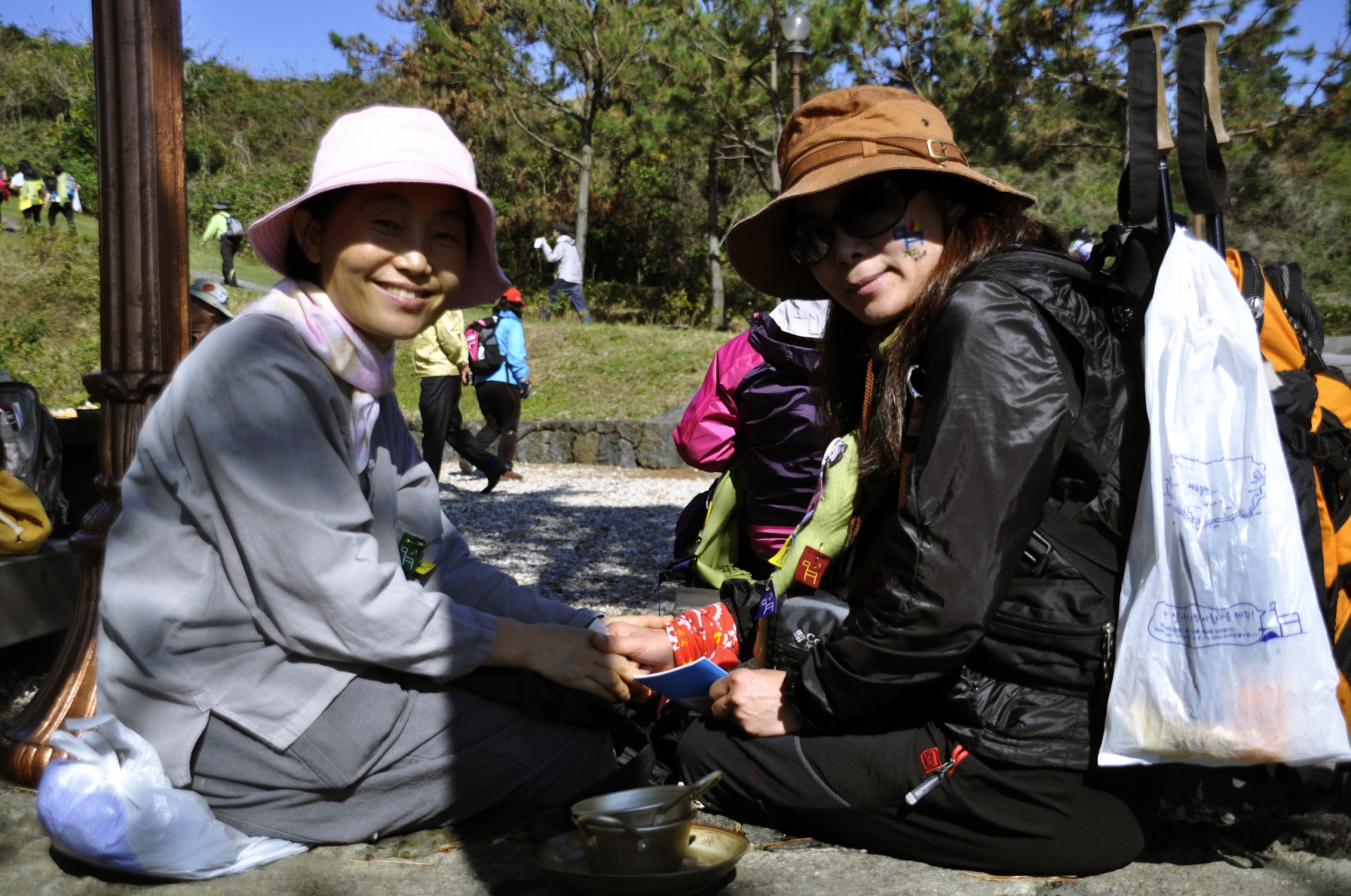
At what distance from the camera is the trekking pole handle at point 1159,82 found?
1980mm

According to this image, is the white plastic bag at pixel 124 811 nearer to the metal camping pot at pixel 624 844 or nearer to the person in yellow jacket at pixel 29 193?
the metal camping pot at pixel 624 844

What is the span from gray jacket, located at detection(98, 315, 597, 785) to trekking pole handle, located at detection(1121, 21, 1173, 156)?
5.27 ft

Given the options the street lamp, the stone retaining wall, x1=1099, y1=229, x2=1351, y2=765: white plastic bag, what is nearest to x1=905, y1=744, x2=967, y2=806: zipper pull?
x1=1099, y1=229, x2=1351, y2=765: white plastic bag

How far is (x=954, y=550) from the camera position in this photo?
1864 mm

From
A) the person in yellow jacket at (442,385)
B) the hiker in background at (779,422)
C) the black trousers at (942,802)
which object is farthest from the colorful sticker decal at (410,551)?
the person in yellow jacket at (442,385)

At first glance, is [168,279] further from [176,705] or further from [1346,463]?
[1346,463]

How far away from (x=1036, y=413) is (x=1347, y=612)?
71 cm

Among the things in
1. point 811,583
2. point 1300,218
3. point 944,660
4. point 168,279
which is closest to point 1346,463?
point 944,660

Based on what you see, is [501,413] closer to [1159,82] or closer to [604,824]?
[604,824]

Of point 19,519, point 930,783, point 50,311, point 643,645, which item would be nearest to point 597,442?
point 50,311

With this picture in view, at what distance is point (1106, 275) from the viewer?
6.63 ft

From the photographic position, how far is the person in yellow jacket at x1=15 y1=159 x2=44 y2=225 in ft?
68.4

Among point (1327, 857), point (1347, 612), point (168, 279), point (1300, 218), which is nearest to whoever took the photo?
point (1347, 612)

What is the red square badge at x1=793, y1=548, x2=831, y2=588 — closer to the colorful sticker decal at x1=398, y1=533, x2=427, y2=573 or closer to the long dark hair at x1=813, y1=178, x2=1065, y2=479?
the long dark hair at x1=813, y1=178, x2=1065, y2=479
